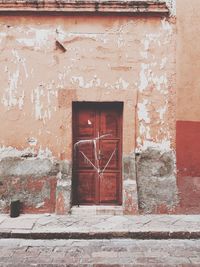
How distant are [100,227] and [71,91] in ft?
8.82

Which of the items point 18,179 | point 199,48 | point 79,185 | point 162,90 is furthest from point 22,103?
point 199,48

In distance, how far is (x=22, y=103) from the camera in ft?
Result: 25.1

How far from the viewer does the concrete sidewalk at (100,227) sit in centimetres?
635

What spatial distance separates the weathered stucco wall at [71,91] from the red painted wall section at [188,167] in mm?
156

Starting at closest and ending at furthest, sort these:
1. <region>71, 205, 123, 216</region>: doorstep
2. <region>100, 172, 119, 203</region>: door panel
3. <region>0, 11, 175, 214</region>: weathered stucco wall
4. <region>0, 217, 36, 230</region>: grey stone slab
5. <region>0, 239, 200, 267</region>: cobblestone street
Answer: <region>0, 239, 200, 267</region>: cobblestone street < <region>0, 217, 36, 230</region>: grey stone slab < <region>71, 205, 123, 216</region>: doorstep < <region>0, 11, 175, 214</region>: weathered stucco wall < <region>100, 172, 119, 203</region>: door panel

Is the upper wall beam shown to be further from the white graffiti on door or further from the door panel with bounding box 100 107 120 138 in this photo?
the white graffiti on door

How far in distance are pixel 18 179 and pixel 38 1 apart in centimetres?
349

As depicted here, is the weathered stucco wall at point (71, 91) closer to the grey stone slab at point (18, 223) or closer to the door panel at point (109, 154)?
the door panel at point (109, 154)

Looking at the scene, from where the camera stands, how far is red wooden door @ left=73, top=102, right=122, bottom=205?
7820 mm

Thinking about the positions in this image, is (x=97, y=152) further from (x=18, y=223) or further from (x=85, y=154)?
(x=18, y=223)

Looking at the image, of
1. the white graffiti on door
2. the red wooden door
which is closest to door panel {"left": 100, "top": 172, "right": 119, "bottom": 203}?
the red wooden door

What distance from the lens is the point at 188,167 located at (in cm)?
759

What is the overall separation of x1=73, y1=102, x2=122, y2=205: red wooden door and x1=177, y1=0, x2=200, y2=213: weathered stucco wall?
123 cm

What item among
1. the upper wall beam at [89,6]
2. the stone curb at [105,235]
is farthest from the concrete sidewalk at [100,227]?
the upper wall beam at [89,6]
